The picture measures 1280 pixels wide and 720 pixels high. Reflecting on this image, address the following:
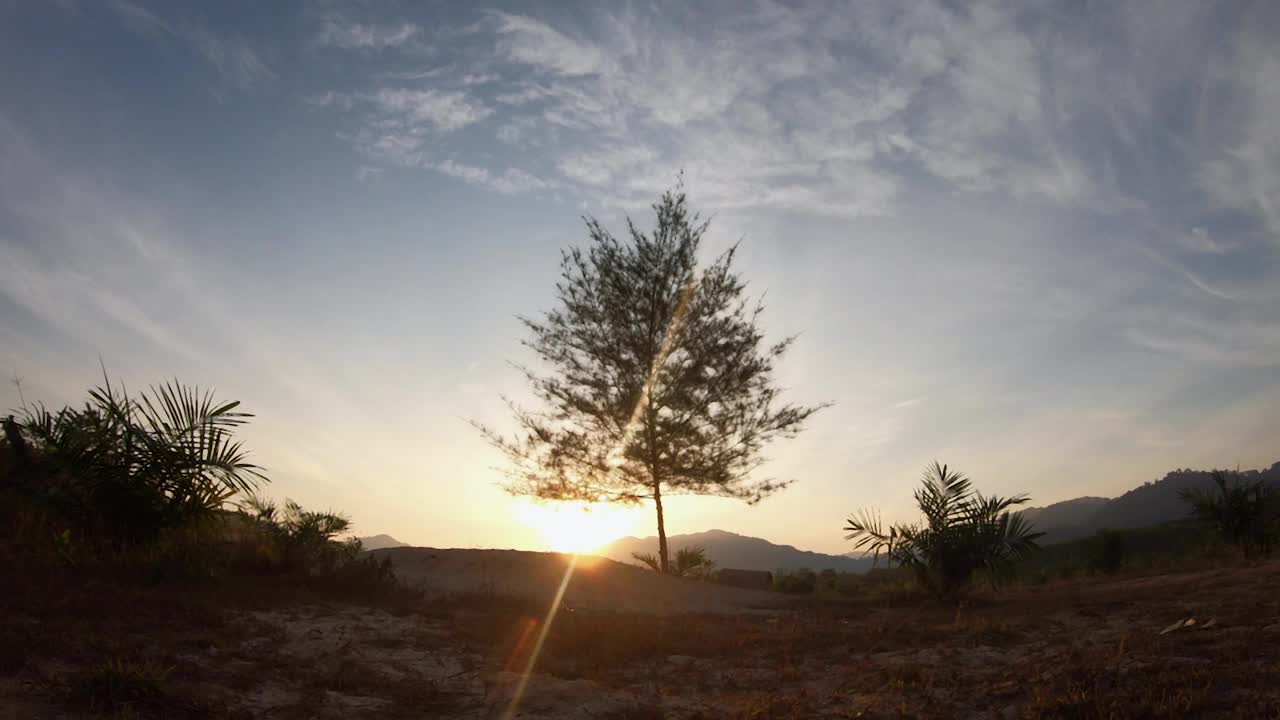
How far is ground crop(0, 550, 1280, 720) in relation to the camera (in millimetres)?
4828

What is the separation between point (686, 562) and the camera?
62.5 feet

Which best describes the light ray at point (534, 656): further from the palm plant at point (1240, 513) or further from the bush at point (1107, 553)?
the bush at point (1107, 553)

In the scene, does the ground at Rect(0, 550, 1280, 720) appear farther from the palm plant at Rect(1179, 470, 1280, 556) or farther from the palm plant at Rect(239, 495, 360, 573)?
the palm plant at Rect(1179, 470, 1280, 556)

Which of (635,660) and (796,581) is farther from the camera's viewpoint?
(796,581)

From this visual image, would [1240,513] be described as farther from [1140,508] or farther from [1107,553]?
[1140,508]

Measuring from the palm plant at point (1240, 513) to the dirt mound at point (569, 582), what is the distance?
30.6 ft

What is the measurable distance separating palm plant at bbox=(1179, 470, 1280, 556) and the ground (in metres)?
5.80

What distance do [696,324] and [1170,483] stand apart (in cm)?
11182

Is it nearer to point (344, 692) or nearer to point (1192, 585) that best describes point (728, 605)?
point (1192, 585)

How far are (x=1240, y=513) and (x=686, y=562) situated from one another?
11.9 metres

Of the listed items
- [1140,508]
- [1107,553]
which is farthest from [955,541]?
[1140,508]

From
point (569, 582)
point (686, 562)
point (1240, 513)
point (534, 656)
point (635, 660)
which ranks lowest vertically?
point (635, 660)

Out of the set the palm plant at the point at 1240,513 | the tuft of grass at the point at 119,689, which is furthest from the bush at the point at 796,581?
the tuft of grass at the point at 119,689

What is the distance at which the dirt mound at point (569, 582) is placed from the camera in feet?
39.6
